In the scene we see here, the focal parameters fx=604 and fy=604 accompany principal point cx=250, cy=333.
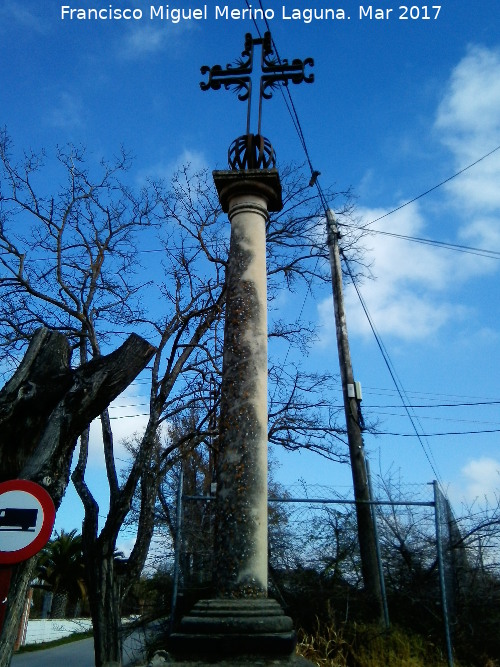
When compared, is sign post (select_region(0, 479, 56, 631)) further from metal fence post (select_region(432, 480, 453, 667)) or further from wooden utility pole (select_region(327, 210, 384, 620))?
metal fence post (select_region(432, 480, 453, 667))

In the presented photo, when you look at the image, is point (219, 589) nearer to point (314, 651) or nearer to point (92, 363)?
point (92, 363)

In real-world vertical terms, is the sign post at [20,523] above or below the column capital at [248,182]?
below

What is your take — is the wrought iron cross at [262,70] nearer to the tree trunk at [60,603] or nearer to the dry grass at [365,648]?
the dry grass at [365,648]

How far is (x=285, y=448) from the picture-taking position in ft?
39.4

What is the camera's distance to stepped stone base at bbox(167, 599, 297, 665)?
3715mm

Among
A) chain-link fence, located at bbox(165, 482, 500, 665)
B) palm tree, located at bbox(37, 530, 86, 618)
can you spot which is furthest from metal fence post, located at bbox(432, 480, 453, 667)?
palm tree, located at bbox(37, 530, 86, 618)

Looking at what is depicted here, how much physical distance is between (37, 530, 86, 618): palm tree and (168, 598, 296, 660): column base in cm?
3107

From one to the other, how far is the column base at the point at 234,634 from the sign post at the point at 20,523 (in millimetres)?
1121

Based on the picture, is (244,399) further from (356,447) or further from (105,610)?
(105,610)

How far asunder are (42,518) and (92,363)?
1614mm

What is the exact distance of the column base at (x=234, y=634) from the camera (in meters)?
3.72

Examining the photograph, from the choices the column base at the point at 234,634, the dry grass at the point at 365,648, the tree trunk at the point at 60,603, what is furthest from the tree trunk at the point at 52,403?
the tree trunk at the point at 60,603

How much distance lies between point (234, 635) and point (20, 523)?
1614 millimetres

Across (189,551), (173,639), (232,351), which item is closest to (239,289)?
(232,351)
